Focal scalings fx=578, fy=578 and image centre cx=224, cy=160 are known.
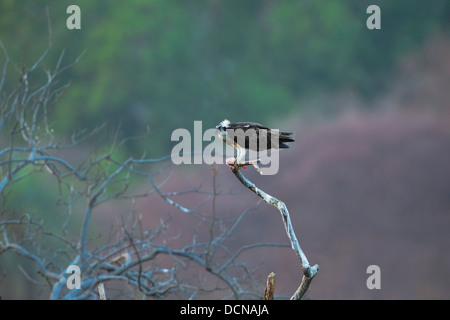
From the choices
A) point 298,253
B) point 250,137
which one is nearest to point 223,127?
point 250,137

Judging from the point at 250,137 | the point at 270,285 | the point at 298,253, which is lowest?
the point at 270,285

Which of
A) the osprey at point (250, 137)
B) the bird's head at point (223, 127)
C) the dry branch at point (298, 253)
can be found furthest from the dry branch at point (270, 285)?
the bird's head at point (223, 127)

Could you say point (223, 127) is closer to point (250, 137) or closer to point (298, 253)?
point (250, 137)

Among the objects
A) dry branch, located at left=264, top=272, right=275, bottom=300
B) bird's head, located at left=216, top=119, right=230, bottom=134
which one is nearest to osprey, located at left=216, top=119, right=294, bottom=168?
bird's head, located at left=216, top=119, right=230, bottom=134

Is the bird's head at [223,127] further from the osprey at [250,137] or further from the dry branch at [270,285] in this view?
the dry branch at [270,285]

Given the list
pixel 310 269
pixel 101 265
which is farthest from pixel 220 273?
pixel 310 269

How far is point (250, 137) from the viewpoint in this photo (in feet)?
9.55

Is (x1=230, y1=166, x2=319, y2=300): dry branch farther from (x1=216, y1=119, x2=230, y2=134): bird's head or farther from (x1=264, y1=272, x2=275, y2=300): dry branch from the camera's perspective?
(x1=216, y1=119, x2=230, y2=134): bird's head

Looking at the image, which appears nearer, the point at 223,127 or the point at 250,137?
the point at 250,137

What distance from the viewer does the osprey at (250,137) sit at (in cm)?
283

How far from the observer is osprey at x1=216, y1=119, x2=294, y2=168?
2834 mm
